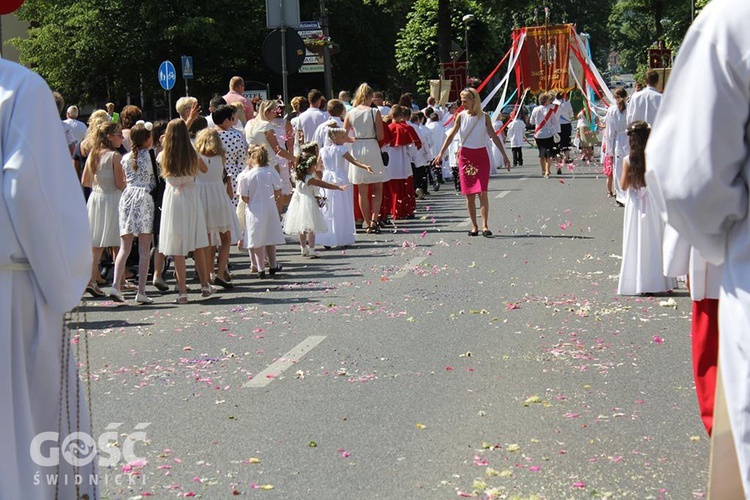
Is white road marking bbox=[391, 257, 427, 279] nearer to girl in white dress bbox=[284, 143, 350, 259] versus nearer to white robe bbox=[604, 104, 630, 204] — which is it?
girl in white dress bbox=[284, 143, 350, 259]

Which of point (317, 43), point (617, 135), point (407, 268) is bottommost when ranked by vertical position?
point (407, 268)

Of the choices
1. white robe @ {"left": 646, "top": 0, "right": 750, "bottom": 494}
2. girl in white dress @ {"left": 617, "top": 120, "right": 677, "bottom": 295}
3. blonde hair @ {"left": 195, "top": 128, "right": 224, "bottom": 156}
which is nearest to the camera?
white robe @ {"left": 646, "top": 0, "right": 750, "bottom": 494}

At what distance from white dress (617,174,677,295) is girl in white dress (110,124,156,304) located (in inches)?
189

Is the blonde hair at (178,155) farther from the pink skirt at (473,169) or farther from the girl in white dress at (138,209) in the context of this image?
the pink skirt at (473,169)

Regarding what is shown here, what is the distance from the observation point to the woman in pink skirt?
16.9m

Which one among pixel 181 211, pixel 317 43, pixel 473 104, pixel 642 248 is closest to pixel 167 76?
pixel 317 43

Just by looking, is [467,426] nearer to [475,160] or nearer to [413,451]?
[413,451]

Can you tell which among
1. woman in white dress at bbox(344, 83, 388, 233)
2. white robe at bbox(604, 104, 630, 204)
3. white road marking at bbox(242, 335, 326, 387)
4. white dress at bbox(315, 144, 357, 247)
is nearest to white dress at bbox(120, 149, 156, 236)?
white road marking at bbox(242, 335, 326, 387)

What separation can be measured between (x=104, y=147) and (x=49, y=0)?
149ft

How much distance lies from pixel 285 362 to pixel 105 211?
193 inches

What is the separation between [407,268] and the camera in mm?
13953

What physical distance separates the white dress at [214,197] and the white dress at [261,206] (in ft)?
2.80

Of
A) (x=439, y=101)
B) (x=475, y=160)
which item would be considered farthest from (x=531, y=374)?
(x=439, y=101)

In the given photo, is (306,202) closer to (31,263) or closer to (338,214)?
(338,214)
